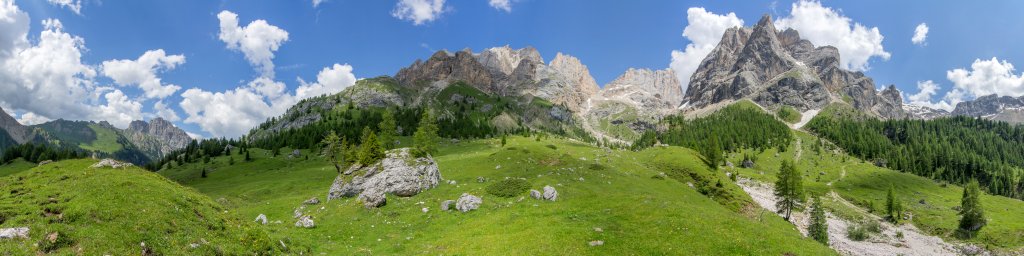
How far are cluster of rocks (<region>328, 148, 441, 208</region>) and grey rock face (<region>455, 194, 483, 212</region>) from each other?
903 cm

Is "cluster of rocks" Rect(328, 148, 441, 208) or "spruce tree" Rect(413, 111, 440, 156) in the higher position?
"spruce tree" Rect(413, 111, 440, 156)

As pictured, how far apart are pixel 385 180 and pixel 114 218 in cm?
3052

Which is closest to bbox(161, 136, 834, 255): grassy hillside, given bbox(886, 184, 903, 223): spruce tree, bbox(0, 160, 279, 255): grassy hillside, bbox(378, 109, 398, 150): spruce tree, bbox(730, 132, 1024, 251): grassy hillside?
bbox(0, 160, 279, 255): grassy hillside

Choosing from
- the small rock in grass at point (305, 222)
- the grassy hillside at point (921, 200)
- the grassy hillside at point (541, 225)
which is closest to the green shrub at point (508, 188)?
the grassy hillside at point (541, 225)

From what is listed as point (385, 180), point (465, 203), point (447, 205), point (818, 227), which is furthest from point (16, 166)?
point (818, 227)

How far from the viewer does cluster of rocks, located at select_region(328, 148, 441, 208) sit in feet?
170

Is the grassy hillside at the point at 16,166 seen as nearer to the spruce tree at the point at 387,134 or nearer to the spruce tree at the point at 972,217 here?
the spruce tree at the point at 387,134

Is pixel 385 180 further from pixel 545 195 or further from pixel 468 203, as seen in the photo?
pixel 545 195

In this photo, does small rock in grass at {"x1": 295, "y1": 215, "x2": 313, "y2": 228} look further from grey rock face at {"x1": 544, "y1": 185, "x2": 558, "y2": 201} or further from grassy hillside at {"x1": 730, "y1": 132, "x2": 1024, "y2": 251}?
grassy hillside at {"x1": 730, "y1": 132, "x2": 1024, "y2": 251}

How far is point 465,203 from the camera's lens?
1906 inches

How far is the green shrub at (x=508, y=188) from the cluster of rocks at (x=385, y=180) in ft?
32.1

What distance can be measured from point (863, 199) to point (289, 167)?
7084 inches

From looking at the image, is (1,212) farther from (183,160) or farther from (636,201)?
(183,160)

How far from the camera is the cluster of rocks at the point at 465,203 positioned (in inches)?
1881
